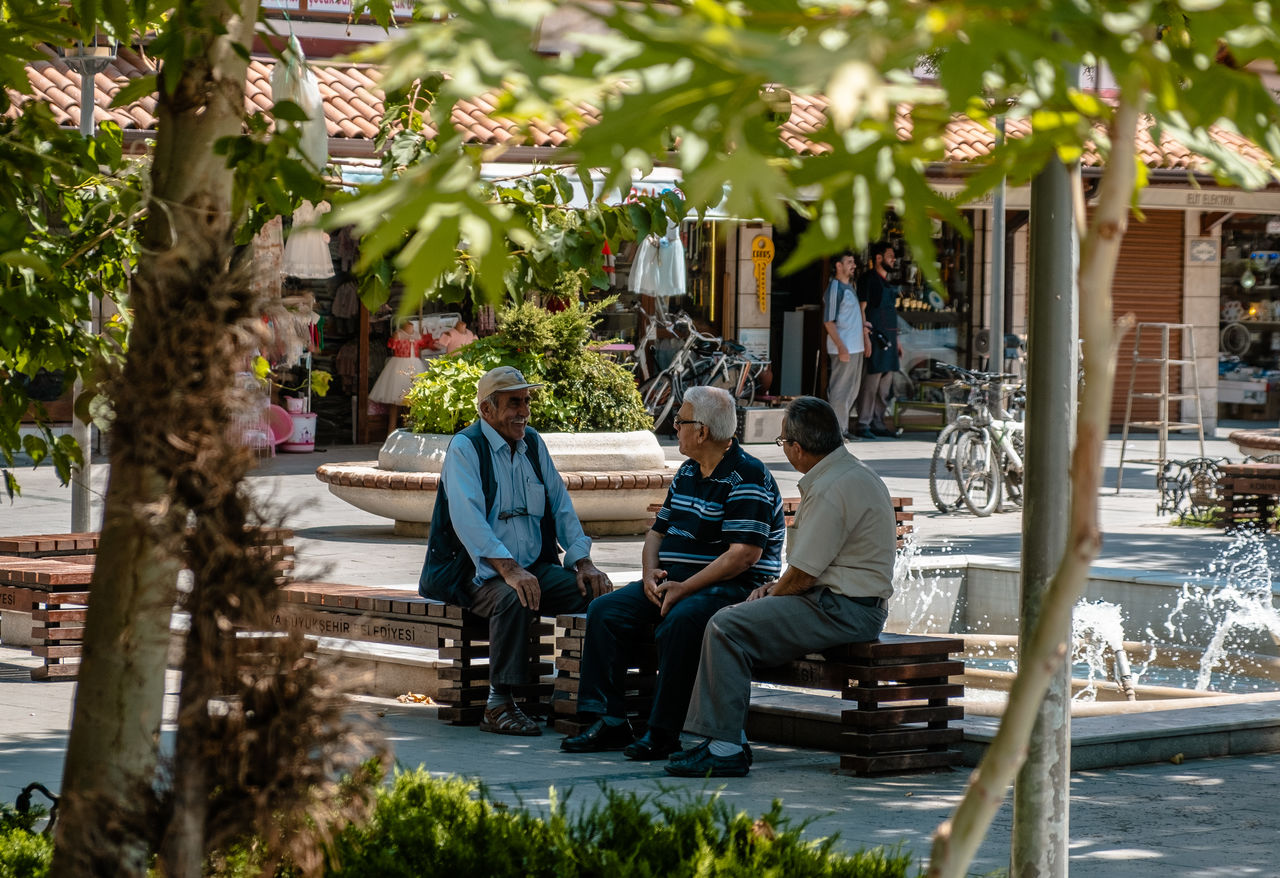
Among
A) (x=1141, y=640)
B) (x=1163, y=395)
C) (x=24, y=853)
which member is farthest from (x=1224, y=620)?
(x=24, y=853)

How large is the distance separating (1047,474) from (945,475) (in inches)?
478

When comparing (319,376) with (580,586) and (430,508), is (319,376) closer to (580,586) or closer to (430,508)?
(580,586)

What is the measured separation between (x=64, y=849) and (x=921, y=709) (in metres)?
4.21

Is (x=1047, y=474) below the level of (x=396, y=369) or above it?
below

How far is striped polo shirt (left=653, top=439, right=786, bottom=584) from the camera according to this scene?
286 inches

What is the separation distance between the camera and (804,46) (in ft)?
5.99

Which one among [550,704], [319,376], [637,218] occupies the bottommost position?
[550,704]

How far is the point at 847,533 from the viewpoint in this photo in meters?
6.95

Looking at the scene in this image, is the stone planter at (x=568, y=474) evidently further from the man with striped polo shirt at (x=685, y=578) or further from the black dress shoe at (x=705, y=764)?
the black dress shoe at (x=705, y=764)

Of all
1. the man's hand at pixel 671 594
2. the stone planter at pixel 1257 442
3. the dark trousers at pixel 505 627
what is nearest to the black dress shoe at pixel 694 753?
the man's hand at pixel 671 594

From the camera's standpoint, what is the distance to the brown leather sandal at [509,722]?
25.2 feet

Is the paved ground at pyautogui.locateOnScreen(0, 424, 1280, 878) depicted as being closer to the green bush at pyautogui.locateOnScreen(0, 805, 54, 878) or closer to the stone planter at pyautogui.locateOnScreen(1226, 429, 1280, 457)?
the green bush at pyautogui.locateOnScreen(0, 805, 54, 878)

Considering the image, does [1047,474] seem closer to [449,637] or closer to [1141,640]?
[449,637]

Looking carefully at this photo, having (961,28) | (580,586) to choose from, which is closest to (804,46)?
(961,28)
